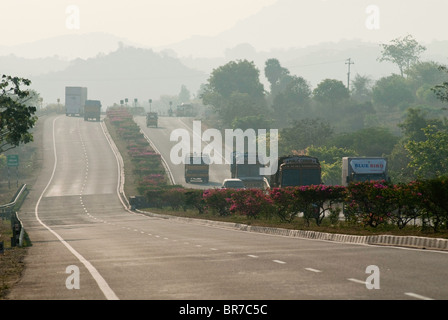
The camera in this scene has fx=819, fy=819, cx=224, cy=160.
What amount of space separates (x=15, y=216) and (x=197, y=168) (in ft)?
179

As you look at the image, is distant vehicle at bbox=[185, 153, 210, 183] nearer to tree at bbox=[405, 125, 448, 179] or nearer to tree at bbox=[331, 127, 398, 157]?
tree at bbox=[405, 125, 448, 179]

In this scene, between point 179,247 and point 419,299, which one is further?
point 179,247

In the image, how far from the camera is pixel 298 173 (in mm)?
48500

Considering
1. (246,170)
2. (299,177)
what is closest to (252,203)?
(299,177)

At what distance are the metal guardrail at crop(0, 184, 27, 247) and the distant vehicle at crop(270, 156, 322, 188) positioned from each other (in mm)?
15483

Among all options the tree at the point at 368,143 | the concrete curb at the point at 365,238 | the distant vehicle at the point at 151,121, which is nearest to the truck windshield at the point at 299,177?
the concrete curb at the point at 365,238

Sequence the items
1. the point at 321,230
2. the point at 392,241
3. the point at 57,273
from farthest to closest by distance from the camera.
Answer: the point at 321,230 < the point at 392,241 < the point at 57,273

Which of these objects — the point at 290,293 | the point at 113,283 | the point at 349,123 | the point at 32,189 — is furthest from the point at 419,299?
the point at 349,123

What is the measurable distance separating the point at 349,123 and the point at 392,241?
174 meters

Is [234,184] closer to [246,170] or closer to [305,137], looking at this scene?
[246,170]

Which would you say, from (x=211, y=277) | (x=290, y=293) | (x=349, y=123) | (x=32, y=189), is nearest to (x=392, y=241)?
(x=211, y=277)

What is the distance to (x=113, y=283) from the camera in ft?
49.9
